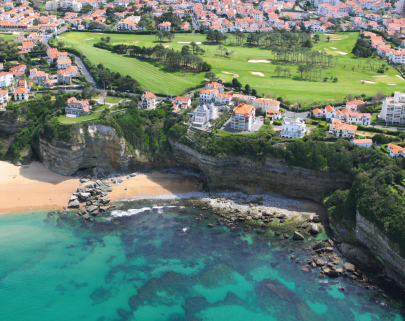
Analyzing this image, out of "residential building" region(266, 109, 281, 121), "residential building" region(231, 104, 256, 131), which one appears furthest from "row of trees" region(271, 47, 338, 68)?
"residential building" region(231, 104, 256, 131)

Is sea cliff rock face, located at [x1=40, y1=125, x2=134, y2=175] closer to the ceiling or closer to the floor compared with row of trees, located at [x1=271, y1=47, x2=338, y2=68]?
closer to the floor

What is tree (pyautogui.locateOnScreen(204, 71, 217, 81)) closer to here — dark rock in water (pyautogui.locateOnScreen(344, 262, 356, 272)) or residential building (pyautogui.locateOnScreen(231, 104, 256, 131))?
residential building (pyautogui.locateOnScreen(231, 104, 256, 131))

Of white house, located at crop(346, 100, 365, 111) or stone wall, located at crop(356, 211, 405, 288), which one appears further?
white house, located at crop(346, 100, 365, 111)

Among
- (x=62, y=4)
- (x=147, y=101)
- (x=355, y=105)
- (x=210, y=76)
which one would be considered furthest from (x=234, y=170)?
(x=62, y=4)

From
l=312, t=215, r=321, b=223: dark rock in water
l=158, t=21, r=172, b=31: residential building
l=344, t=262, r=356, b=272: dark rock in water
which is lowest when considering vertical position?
l=344, t=262, r=356, b=272: dark rock in water

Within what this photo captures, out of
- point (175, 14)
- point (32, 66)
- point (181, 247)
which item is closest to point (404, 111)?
point (181, 247)
